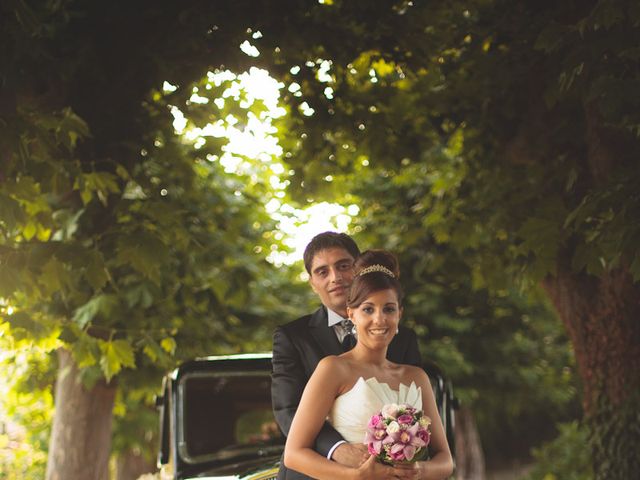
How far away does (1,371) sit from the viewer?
10.7 m

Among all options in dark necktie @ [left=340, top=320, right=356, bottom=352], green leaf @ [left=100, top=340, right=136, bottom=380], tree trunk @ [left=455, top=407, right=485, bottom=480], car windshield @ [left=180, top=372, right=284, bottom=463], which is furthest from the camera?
tree trunk @ [left=455, top=407, right=485, bottom=480]

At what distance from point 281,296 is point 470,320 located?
12.2 ft

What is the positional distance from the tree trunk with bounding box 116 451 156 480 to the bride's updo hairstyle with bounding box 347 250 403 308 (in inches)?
389

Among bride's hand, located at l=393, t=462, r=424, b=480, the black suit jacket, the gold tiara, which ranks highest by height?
the gold tiara

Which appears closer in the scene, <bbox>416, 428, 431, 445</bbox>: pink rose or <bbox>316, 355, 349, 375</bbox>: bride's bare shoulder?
<bbox>416, 428, 431, 445</bbox>: pink rose

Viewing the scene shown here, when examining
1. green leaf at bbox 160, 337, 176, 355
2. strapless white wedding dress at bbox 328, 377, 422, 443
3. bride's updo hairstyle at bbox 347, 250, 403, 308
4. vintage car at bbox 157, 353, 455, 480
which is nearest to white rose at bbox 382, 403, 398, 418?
strapless white wedding dress at bbox 328, 377, 422, 443

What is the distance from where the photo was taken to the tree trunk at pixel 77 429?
A: 7.78 metres

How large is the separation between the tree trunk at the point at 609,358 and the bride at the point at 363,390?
4006 mm

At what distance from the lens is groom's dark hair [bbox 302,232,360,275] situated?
3.99 meters

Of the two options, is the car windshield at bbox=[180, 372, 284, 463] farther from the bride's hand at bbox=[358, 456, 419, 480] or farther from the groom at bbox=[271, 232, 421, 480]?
the bride's hand at bbox=[358, 456, 419, 480]

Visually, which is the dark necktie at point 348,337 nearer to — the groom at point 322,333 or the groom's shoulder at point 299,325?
the groom at point 322,333

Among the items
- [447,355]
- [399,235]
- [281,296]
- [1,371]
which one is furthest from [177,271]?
[447,355]

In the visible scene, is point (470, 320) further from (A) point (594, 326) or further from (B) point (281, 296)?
(A) point (594, 326)

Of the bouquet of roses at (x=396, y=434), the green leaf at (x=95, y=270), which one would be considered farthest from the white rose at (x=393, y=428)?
the green leaf at (x=95, y=270)
